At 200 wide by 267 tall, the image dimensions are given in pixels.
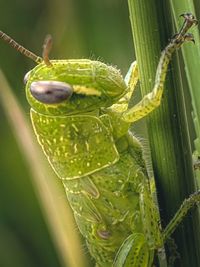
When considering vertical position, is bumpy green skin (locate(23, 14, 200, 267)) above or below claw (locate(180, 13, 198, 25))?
below

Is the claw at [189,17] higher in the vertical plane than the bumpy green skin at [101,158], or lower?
higher

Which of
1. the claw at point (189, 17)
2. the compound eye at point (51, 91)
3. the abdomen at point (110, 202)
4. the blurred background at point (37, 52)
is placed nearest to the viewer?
the claw at point (189, 17)

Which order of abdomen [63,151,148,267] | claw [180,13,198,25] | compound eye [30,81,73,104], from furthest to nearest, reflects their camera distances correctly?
abdomen [63,151,148,267] → compound eye [30,81,73,104] → claw [180,13,198,25]

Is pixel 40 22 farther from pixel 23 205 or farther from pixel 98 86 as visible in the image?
pixel 98 86

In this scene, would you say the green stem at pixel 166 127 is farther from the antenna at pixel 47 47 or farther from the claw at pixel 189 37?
the antenna at pixel 47 47

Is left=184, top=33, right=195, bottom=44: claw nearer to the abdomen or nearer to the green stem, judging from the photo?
the green stem

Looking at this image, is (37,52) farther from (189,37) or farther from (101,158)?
(189,37)

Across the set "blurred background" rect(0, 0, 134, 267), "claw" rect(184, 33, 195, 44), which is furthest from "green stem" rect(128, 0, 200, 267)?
"blurred background" rect(0, 0, 134, 267)

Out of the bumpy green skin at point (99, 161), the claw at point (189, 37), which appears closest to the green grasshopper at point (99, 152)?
the bumpy green skin at point (99, 161)
